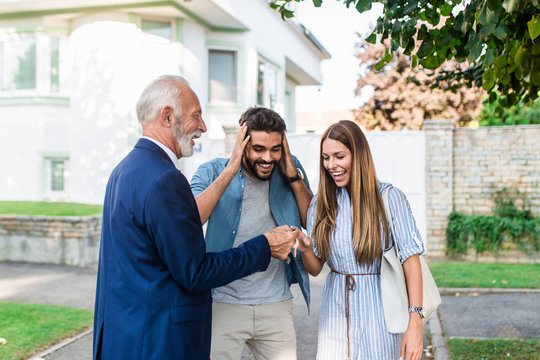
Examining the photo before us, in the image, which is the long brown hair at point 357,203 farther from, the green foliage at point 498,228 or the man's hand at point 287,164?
the green foliage at point 498,228

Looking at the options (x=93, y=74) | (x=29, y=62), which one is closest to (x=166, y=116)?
(x=93, y=74)

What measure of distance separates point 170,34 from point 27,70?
14.2 feet

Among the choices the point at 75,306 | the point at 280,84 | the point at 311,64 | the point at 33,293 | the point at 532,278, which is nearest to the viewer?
the point at 75,306

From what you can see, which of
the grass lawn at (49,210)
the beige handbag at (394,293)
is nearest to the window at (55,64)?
the grass lawn at (49,210)

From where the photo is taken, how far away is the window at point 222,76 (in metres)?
16.2

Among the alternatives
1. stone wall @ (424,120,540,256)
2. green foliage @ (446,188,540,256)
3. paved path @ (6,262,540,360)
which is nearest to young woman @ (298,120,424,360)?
paved path @ (6,262,540,360)

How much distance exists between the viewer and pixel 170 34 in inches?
571

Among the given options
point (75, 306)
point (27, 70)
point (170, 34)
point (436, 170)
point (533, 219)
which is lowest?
point (75, 306)

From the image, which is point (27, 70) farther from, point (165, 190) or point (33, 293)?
point (165, 190)

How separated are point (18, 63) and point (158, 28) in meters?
4.33

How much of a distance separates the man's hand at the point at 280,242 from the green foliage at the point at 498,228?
831 centimetres

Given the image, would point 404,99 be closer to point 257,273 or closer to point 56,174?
point 56,174

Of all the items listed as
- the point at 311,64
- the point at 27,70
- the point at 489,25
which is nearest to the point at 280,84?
the point at 311,64

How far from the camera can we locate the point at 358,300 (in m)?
2.80
